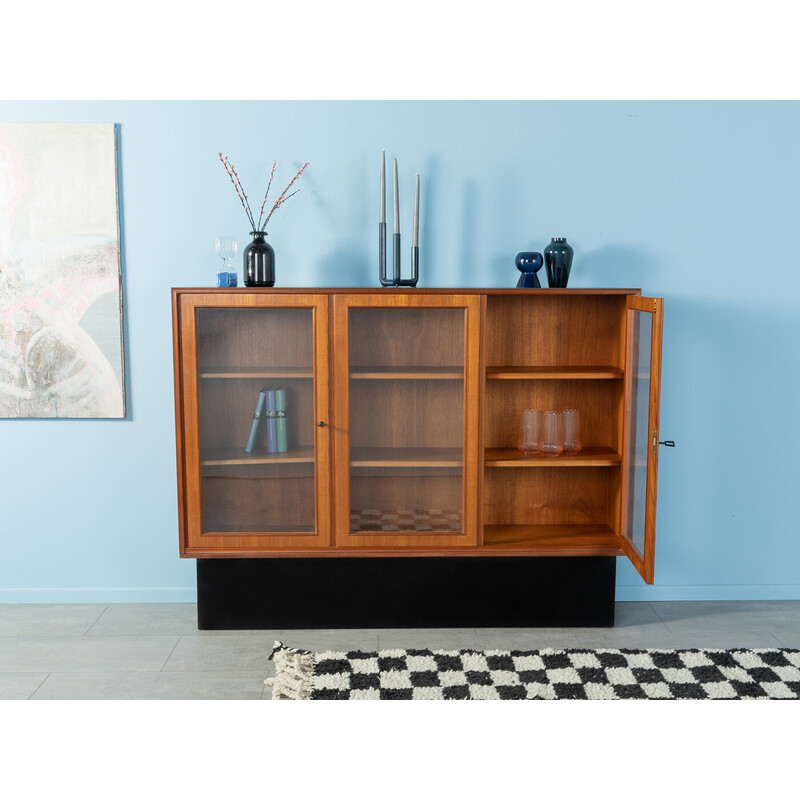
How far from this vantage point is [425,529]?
3215 mm

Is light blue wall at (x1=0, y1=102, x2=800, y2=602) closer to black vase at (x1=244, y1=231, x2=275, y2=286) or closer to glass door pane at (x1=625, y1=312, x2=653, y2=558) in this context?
black vase at (x1=244, y1=231, x2=275, y2=286)

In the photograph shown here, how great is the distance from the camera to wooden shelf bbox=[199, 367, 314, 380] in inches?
123

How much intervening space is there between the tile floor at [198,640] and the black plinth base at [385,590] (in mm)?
48

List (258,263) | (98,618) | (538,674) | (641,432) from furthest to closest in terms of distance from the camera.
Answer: (98,618) < (258,263) < (641,432) < (538,674)

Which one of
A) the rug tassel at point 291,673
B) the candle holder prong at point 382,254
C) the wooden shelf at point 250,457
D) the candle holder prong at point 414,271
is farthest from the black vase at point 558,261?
the rug tassel at point 291,673

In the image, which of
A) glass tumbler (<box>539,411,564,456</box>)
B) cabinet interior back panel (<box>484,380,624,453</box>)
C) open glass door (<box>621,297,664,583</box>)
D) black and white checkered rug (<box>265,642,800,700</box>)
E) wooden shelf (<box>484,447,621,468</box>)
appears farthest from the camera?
cabinet interior back panel (<box>484,380,624,453</box>)

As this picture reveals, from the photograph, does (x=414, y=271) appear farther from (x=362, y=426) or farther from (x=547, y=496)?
(x=547, y=496)

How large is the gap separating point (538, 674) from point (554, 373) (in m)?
1.11

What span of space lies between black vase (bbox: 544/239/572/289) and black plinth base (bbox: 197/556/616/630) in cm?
110

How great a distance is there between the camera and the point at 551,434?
10.9 ft

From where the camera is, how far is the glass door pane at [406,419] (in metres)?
3.12

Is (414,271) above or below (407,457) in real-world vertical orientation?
above

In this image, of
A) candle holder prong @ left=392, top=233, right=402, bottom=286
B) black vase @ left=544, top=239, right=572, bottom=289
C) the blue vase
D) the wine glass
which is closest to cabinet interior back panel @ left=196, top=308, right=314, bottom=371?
the wine glass

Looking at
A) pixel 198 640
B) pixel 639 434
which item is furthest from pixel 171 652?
pixel 639 434
